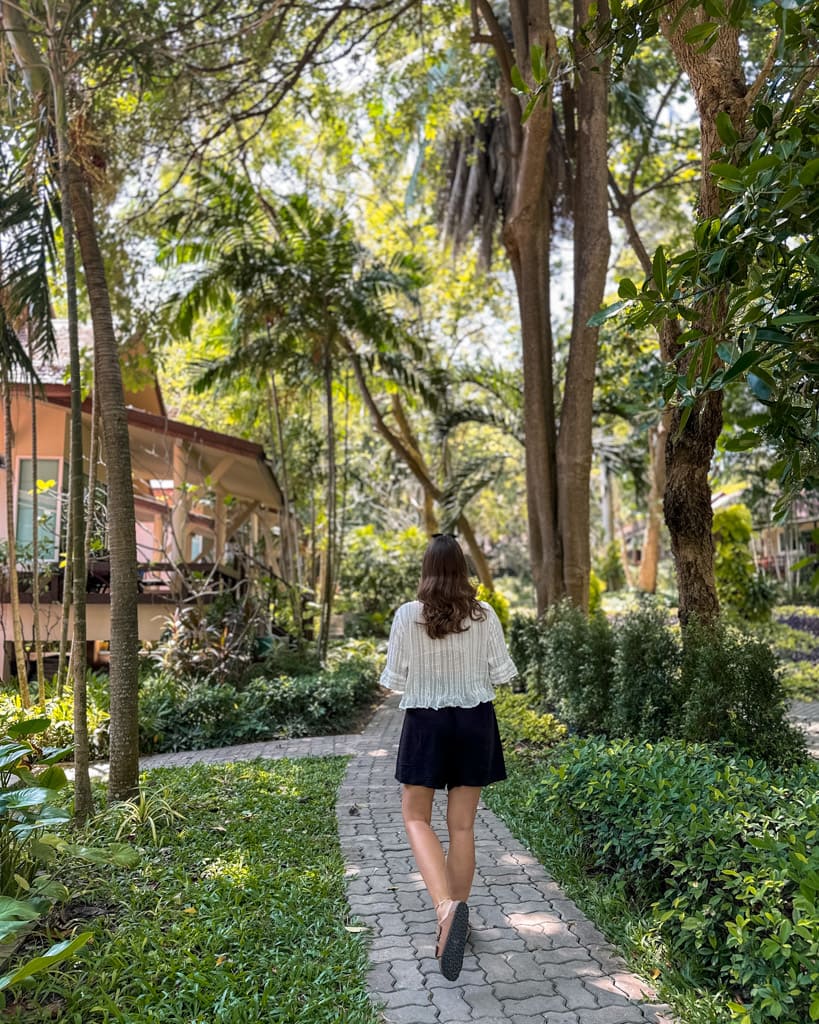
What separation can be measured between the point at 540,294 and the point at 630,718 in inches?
232

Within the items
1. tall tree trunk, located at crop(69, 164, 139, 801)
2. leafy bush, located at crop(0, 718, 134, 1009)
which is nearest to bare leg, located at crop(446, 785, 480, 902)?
leafy bush, located at crop(0, 718, 134, 1009)

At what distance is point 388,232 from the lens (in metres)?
21.8

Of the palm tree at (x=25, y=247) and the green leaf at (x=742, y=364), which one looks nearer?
the green leaf at (x=742, y=364)

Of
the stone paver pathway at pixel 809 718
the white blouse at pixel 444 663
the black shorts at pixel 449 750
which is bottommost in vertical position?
the stone paver pathway at pixel 809 718

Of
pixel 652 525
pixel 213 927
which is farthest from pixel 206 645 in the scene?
pixel 652 525

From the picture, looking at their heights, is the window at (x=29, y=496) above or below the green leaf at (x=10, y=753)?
above

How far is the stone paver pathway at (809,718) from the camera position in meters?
8.85

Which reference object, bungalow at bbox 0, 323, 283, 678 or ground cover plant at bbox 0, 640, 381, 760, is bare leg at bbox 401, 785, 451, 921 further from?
bungalow at bbox 0, 323, 283, 678

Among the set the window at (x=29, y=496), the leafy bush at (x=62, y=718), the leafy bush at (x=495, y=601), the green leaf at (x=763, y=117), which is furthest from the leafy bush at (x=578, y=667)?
the window at (x=29, y=496)

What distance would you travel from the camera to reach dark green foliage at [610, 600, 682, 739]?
6.80 metres

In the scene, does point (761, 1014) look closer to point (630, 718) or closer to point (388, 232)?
point (630, 718)

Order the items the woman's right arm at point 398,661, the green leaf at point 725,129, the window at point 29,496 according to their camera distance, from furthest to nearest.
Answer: the window at point 29,496 → the woman's right arm at point 398,661 → the green leaf at point 725,129

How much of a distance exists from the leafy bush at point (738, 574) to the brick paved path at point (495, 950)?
14.5m

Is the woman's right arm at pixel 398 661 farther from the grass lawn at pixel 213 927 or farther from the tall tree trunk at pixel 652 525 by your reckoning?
the tall tree trunk at pixel 652 525
